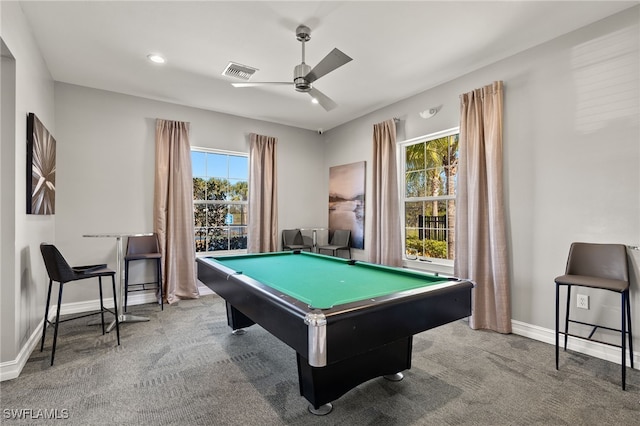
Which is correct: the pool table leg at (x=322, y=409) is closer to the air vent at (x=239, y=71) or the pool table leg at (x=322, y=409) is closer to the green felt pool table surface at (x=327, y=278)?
the green felt pool table surface at (x=327, y=278)

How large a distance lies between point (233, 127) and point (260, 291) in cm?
385

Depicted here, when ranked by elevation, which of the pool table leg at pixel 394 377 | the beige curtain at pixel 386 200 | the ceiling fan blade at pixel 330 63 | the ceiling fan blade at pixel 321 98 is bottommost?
the pool table leg at pixel 394 377

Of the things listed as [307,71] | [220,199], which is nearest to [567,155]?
[307,71]

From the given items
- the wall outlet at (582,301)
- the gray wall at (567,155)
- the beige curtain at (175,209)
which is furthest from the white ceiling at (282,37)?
the wall outlet at (582,301)

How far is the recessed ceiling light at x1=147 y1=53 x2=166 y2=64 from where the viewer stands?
3.11 metres

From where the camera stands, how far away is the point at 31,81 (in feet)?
8.85

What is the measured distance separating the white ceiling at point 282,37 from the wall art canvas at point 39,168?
0.88 meters

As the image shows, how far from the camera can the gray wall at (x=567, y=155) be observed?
96.7 inches

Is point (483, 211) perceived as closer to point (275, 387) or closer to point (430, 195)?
point (430, 195)

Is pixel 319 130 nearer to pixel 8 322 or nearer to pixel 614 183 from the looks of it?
pixel 614 183

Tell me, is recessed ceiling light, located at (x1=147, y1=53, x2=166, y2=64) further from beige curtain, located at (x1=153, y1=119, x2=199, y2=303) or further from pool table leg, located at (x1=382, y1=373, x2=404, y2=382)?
pool table leg, located at (x1=382, y1=373, x2=404, y2=382)

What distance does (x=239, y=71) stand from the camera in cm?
341

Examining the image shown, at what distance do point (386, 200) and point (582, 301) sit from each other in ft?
7.73

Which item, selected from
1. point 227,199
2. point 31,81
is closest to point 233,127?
point 227,199
